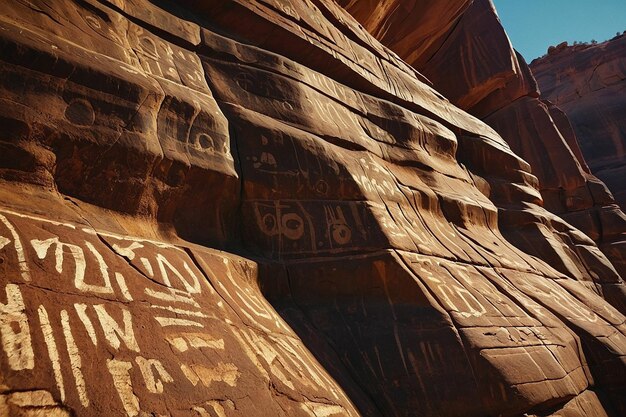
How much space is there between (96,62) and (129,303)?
1614 millimetres

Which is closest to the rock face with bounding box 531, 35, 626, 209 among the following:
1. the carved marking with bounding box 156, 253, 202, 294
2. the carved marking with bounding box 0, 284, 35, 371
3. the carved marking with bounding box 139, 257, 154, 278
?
the carved marking with bounding box 156, 253, 202, 294

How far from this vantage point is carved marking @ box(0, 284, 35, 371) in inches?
55.9

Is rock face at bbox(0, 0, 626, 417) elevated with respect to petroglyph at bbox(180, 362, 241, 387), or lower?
elevated

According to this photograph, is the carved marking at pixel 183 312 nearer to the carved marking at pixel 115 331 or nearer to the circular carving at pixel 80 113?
the carved marking at pixel 115 331

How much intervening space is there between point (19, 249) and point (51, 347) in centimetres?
47

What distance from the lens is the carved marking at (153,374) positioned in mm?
1648

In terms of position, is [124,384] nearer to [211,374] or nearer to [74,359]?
[74,359]

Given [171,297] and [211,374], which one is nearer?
[211,374]

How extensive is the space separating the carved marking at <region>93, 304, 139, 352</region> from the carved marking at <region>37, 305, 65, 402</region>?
0.19 meters

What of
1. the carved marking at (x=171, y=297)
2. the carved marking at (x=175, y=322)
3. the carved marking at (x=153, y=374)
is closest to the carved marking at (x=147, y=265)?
the carved marking at (x=171, y=297)

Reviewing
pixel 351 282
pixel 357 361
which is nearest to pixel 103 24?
pixel 351 282

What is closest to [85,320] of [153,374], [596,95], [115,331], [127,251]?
[115,331]

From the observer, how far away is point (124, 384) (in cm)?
158

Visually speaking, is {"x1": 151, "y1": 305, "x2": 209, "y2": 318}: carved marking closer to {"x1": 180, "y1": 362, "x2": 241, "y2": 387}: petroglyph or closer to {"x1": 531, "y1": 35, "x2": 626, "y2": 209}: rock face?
{"x1": 180, "y1": 362, "x2": 241, "y2": 387}: petroglyph
